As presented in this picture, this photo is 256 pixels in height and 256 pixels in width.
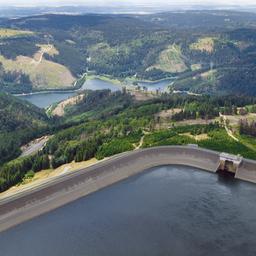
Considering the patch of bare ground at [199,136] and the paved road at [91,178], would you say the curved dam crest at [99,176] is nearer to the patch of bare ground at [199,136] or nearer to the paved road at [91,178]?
the paved road at [91,178]

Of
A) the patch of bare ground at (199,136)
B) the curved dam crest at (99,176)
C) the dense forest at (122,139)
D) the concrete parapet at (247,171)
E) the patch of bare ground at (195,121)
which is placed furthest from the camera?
the patch of bare ground at (195,121)

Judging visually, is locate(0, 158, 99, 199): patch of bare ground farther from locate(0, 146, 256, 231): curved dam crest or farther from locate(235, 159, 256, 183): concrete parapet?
locate(235, 159, 256, 183): concrete parapet

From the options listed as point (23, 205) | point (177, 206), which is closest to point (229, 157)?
point (177, 206)

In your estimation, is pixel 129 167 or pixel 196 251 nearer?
pixel 196 251

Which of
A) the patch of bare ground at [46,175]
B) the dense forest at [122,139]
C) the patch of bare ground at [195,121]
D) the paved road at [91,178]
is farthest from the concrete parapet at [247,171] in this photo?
the patch of bare ground at [195,121]

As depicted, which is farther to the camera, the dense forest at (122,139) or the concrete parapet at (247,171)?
the dense forest at (122,139)

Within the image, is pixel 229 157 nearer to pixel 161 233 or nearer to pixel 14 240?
pixel 161 233

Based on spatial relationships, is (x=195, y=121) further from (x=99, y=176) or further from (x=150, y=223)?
(x=150, y=223)
